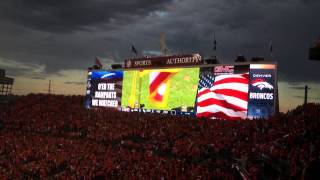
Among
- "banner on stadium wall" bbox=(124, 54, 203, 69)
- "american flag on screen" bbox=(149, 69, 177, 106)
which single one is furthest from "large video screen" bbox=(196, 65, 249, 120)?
"american flag on screen" bbox=(149, 69, 177, 106)

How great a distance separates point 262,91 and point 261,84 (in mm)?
355

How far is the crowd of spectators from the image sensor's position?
1571cm

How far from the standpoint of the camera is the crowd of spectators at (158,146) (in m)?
15.7

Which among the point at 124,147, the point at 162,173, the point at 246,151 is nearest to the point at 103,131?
the point at 124,147

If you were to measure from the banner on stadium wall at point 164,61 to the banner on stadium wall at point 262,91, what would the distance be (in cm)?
405

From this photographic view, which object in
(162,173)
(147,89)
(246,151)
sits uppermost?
(147,89)

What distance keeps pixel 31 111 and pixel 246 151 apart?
74.1 ft

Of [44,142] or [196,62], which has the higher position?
[196,62]

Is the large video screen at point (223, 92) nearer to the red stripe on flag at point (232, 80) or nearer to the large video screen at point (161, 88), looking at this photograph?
the red stripe on flag at point (232, 80)

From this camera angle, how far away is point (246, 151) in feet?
56.4

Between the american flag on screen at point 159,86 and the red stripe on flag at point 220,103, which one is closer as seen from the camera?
the red stripe on flag at point 220,103

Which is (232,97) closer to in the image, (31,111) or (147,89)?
(147,89)

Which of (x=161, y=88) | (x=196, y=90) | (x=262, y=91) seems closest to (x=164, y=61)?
(x=161, y=88)

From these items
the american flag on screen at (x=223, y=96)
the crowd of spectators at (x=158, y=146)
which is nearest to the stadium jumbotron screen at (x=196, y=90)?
the american flag on screen at (x=223, y=96)
